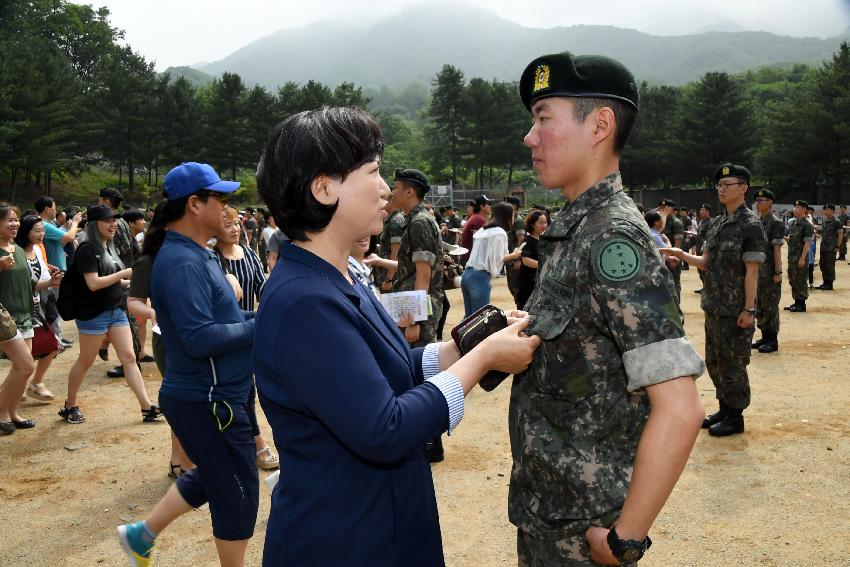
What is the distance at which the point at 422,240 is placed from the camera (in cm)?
577

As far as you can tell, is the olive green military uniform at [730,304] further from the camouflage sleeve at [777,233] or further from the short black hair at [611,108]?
the short black hair at [611,108]

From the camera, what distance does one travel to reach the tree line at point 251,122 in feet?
153

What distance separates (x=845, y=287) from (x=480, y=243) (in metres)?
11.7

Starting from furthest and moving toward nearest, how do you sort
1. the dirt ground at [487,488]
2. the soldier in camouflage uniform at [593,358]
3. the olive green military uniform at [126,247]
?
the olive green military uniform at [126,247] → the dirt ground at [487,488] → the soldier in camouflage uniform at [593,358]

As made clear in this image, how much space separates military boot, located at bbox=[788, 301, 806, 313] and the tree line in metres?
43.3

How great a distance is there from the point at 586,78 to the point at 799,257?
42.4 ft

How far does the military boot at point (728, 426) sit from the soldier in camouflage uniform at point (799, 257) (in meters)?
7.59

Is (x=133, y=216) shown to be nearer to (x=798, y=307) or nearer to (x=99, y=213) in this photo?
(x=99, y=213)

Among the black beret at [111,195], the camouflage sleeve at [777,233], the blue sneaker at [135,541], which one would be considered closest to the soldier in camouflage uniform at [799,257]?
the camouflage sleeve at [777,233]

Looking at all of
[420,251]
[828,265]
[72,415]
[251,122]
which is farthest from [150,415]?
[251,122]

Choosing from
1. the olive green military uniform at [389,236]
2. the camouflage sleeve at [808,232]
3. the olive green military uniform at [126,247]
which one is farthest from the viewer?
the camouflage sleeve at [808,232]

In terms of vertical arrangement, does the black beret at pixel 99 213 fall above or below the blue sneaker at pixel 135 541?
above

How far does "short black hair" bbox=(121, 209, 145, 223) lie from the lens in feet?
29.9

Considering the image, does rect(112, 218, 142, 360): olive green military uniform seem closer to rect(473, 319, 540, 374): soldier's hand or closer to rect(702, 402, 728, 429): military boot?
rect(702, 402, 728, 429): military boot
